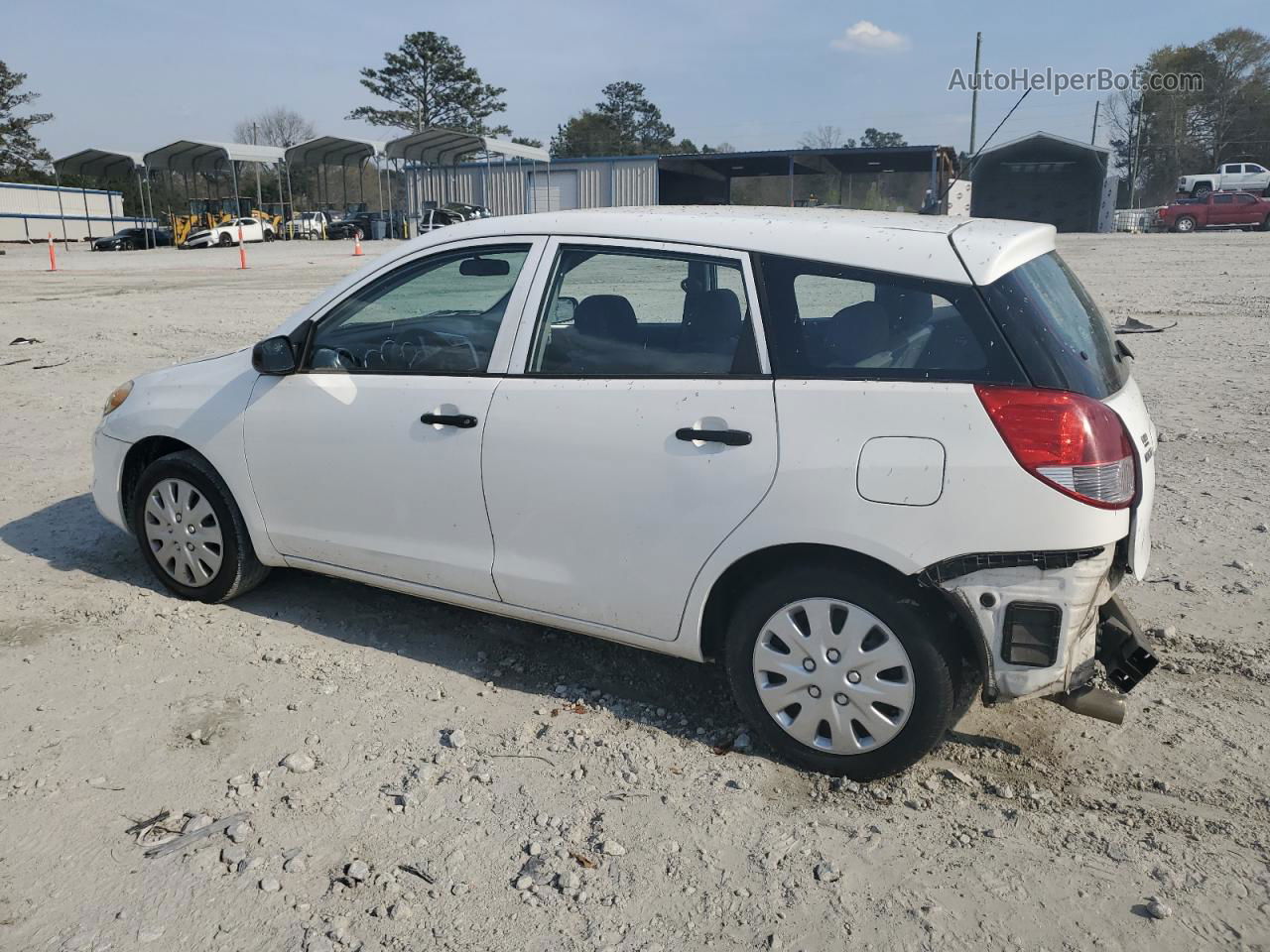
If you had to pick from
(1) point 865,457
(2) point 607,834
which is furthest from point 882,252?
(2) point 607,834

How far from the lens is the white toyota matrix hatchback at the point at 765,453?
9.67ft

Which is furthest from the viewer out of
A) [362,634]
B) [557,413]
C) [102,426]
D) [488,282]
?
[102,426]

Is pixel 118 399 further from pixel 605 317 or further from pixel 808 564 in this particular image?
pixel 808 564

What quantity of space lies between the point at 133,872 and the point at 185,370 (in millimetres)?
2511

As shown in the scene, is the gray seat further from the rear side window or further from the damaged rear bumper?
the damaged rear bumper

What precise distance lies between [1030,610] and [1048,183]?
61.3m

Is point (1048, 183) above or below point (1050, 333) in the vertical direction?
above

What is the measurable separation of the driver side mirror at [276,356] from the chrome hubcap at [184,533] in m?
0.77

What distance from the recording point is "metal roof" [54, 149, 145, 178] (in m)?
53.8

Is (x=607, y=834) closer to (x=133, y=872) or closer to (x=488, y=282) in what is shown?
(x=133, y=872)

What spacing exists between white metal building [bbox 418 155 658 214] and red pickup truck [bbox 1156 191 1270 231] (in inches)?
962

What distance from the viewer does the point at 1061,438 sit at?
2.87 metres

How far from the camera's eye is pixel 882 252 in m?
3.14

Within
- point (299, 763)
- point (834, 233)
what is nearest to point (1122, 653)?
point (834, 233)
